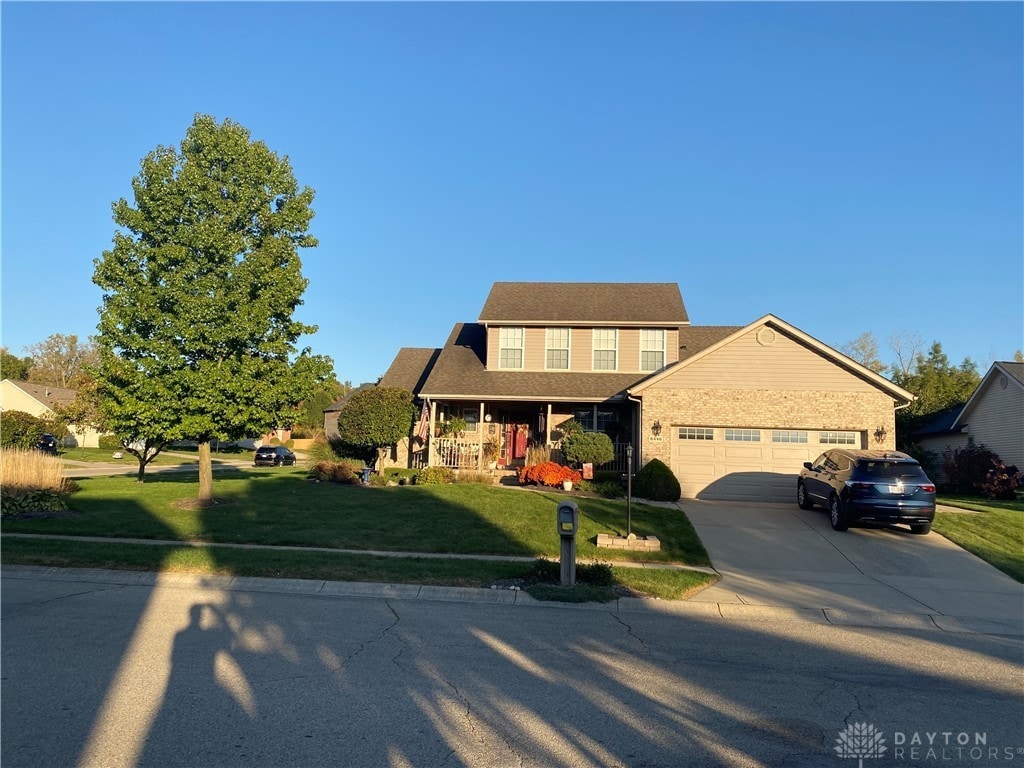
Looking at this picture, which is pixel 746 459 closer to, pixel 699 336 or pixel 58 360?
pixel 699 336

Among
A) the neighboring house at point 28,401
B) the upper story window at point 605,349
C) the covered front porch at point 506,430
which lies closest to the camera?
the covered front porch at point 506,430

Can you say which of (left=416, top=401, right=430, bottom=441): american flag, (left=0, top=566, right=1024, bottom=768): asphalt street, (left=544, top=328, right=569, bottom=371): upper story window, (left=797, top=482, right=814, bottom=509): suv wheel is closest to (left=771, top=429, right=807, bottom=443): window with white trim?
(left=797, top=482, right=814, bottom=509): suv wheel

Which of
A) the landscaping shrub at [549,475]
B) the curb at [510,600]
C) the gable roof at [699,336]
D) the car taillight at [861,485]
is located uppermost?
the gable roof at [699,336]

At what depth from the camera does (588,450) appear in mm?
20016

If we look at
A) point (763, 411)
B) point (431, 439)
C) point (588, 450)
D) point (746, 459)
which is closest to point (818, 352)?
point (763, 411)

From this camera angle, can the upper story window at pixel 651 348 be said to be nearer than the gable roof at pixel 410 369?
Yes

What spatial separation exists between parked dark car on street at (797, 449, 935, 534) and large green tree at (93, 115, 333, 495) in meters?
12.4

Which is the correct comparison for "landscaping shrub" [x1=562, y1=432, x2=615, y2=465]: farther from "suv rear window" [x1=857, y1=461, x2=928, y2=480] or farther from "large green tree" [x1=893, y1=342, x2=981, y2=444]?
"large green tree" [x1=893, y1=342, x2=981, y2=444]

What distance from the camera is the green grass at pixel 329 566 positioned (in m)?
9.67

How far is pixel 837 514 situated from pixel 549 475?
7.55 metres

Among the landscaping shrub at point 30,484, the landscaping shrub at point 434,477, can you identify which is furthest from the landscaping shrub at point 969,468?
the landscaping shrub at point 30,484

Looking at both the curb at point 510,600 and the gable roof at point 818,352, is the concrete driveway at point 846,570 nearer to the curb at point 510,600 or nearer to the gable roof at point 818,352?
the curb at point 510,600

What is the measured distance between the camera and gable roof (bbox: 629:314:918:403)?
1898 cm

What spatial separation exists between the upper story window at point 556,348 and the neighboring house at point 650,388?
0.12ft
